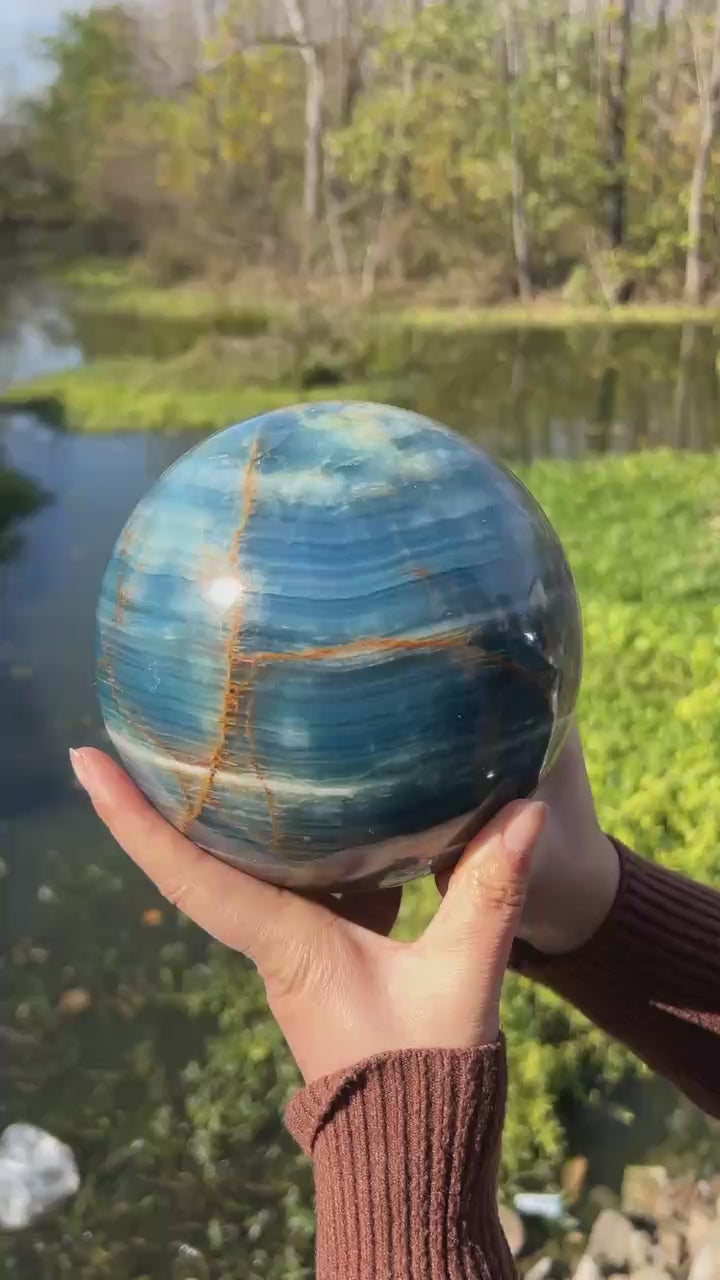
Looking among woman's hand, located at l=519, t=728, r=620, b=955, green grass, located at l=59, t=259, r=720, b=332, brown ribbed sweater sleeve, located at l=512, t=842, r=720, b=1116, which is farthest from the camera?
green grass, located at l=59, t=259, r=720, b=332

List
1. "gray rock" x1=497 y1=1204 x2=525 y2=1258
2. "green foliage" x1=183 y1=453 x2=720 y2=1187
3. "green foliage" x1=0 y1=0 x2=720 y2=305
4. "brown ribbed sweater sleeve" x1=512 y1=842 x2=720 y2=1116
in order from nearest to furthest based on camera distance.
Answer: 1. "brown ribbed sweater sleeve" x1=512 y1=842 x2=720 y2=1116
2. "gray rock" x1=497 y1=1204 x2=525 y2=1258
3. "green foliage" x1=183 y1=453 x2=720 y2=1187
4. "green foliage" x1=0 y1=0 x2=720 y2=305

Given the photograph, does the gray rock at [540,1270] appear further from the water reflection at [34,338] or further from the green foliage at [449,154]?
the green foliage at [449,154]

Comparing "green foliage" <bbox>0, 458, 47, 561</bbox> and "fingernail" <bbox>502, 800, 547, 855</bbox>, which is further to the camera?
"green foliage" <bbox>0, 458, 47, 561</bbox>

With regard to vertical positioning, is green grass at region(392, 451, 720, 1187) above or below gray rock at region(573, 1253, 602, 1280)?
above

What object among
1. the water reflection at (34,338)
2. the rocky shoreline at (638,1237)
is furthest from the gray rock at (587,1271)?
the water reflection at (34,338)

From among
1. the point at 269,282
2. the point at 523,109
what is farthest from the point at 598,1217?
the point at 523,109

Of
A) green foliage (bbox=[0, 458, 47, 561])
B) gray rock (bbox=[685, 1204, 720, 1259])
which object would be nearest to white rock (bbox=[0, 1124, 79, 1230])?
gray rock (bbox=[685, 1204, 720, 1259])

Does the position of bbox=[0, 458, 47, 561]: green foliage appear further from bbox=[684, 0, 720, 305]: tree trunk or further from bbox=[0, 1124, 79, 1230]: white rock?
bbox=[684, 0, 720, 305]: tree trunk
